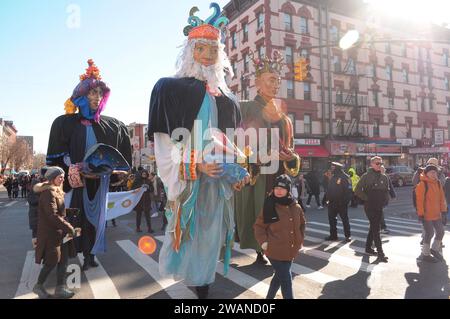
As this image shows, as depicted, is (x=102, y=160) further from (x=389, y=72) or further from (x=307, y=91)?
(x=389, y=72)

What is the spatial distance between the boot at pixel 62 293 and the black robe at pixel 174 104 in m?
2.10

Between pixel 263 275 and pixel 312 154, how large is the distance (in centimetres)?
2571

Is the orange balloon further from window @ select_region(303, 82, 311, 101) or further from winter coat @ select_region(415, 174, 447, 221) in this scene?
window @ select_region(303, 82, 311, 101)

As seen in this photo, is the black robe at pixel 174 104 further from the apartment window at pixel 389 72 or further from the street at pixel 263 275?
the apartment window at pixel 389 72

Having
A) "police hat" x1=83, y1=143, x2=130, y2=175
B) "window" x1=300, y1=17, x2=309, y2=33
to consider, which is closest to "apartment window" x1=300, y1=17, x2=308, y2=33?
"window" x1=300, y1=17, x2=309, y2=33

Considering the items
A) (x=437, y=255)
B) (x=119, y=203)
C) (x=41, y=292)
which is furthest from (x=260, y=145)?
(x=437, y=255)

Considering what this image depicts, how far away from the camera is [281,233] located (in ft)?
12.1

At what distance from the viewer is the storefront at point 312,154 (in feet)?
96.7

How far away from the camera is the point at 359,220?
1116 centimetres

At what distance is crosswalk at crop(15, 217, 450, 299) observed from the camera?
423 centimetres

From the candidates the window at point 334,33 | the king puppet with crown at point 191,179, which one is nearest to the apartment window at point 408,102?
the window at point 334,33

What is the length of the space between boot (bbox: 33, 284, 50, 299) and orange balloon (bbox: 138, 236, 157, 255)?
8.11ft
